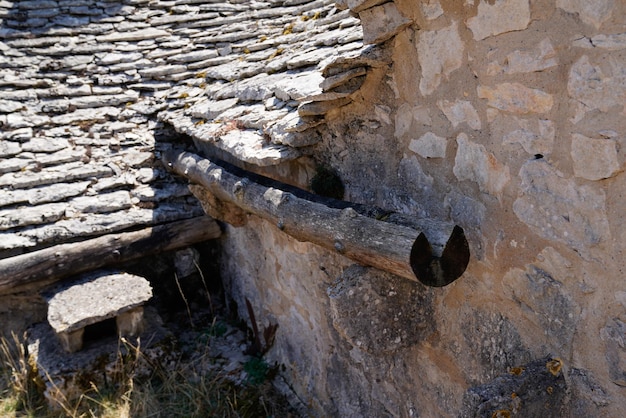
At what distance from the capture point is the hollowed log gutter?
85.0 inches

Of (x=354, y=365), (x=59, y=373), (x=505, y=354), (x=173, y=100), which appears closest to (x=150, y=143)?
(x=173, y=100)

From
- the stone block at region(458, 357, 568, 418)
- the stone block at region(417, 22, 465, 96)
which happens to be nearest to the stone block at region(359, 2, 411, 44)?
the stone block at region(417, 22, 465, 96)

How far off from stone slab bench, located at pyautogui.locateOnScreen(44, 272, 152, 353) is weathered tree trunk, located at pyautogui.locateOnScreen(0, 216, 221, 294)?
14 cm

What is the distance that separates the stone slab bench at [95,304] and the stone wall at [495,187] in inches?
79.1

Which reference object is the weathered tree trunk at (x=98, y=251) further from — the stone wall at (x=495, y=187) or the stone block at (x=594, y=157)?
the stone block at (x=594, y=157)

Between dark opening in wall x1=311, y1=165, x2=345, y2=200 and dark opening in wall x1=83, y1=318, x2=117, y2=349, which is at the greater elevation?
dark opening in wall x1=311, y1=165, x2=345, y2=200

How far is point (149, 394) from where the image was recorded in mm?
4219

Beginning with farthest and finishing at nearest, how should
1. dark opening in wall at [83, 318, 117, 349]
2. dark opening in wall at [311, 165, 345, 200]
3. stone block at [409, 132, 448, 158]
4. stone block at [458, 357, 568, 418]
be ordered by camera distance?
dark opening in wall at [83, 318, 117, 349] → dark opening in wall at [311, 165, 345, 200] → stone block at [409, 132, 448, 158] → stone block at [458, 357, 568, 418]

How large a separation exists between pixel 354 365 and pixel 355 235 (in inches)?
49.3

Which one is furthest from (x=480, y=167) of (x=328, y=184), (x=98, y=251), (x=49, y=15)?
(x=49, y=15)

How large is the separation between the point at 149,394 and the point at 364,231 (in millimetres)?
2617

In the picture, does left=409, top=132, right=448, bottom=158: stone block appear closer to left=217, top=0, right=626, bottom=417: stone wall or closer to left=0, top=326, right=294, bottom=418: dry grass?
left=217, top=0, right=626, bottom=417: stone wall

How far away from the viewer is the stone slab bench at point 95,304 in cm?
411

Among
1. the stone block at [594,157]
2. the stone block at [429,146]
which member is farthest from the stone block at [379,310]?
the stone block at [594,157]
